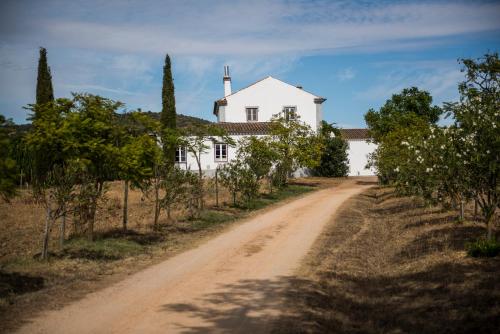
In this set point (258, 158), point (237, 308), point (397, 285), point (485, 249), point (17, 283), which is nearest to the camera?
point (237, 308)

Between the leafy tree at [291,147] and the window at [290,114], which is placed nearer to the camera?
the leafy tree at [291,147]

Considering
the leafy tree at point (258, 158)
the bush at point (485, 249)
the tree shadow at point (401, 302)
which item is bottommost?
the tree shadow at point (401, 302)

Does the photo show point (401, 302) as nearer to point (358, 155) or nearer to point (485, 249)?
point (485, 249)

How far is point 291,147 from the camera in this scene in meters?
35.8

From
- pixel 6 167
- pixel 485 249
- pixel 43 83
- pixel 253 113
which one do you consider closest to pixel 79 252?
pixel 6 167

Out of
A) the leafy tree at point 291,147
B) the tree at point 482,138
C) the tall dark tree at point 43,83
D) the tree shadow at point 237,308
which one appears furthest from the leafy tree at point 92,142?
the tall dark tree at point 43,83

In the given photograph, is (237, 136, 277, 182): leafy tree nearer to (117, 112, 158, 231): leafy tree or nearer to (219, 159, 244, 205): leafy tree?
(219, 159, 244, 205): leafy tree

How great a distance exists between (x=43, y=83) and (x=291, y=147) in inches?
790

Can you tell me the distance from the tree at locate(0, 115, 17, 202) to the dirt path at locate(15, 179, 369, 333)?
102 inches

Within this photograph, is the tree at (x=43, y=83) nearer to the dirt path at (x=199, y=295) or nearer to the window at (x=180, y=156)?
the window at (x=180, y=156)

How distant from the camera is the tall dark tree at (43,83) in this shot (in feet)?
120

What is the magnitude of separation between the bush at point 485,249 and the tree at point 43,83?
33857 millimetres

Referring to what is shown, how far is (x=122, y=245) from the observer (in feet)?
47.9

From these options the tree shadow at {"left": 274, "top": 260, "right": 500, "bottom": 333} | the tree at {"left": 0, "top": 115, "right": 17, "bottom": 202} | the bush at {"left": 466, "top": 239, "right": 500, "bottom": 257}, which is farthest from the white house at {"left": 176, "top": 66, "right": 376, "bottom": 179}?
the tree at {"left": 0, "top": 115, "right": 17, "bottom": 202}
